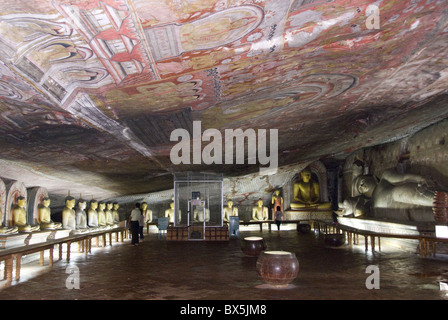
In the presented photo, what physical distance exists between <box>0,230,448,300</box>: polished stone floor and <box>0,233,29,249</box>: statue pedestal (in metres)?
0.71

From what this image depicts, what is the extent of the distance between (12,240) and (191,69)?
16.2 feet

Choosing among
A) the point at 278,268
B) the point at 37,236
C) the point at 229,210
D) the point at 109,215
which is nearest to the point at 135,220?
the point at 37,236

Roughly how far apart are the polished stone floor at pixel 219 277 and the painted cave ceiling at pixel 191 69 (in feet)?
6.59

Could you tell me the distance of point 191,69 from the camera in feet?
14.3

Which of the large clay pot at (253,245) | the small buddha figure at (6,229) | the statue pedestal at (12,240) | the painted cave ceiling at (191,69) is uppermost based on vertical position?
the painted cave ceiling at (191,69)

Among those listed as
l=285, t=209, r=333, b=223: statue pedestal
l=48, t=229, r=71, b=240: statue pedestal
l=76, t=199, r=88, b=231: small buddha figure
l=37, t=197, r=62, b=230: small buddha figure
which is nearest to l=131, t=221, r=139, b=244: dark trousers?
l=48, t=229, r=71, b=240: statue pedestal

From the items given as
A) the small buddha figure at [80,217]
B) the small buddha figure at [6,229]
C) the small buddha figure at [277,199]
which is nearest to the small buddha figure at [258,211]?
the small buddha figure at [277,199]

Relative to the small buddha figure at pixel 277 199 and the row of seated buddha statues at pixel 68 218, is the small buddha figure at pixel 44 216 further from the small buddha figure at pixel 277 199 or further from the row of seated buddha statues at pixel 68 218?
the small buddha figure at pixel 277 199

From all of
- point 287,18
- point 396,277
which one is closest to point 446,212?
point 396,277

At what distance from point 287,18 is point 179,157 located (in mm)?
5921

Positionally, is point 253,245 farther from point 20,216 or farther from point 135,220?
point 20,216

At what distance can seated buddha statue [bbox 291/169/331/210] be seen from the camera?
55.6 feet

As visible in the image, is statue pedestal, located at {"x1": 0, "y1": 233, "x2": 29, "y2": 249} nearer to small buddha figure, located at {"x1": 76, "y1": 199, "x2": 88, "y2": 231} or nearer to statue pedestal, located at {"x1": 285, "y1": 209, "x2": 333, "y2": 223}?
small buddha figure, located at {"x1": 76, "y1": 199, "x2": 88, "y2": 231}

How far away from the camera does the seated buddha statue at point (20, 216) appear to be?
8.05 meters
